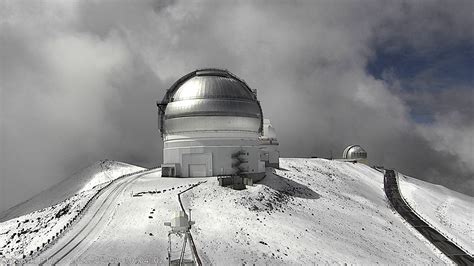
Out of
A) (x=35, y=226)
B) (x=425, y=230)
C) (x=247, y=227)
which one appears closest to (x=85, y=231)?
(x=35, y=226)

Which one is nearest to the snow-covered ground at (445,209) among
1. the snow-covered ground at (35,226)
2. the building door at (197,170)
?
the building door at (197,170)

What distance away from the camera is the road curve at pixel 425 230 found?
37969 millimetres

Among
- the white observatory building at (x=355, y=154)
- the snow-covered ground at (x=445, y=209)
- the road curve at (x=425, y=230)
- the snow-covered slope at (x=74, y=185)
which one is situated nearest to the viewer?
the road curve at (x=425, y=230)

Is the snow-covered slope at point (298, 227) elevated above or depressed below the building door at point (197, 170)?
below

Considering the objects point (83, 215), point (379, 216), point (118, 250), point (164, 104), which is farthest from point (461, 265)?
point (164, 104)

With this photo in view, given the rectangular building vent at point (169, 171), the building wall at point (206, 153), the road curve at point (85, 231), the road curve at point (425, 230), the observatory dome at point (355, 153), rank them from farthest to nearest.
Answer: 1. the observatory dome at point (355, 153)
2. the rectangular building vent at point (169, 171)
3. the building wall at point (206, 153)
4. the road curve at point (425, 230)
5. the road curve at point (85, 231)

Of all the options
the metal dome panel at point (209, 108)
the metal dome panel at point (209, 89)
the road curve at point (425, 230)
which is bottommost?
the road curve at point (425, 230)

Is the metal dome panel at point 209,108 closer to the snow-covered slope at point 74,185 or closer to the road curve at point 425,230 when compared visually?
the snow-covered slope at point 74,185

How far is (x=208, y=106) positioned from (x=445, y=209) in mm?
42224

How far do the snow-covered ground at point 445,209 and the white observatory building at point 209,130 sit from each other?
1020 inches

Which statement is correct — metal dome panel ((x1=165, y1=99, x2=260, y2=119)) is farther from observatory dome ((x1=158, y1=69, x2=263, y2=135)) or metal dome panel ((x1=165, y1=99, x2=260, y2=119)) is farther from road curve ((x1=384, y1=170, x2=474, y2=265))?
road curve ((x1=384, y1=170, x2=474, y2=265))

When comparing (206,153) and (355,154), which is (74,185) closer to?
(206,153)

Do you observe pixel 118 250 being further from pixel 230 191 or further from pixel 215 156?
pixel 215 156

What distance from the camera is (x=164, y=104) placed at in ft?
175
